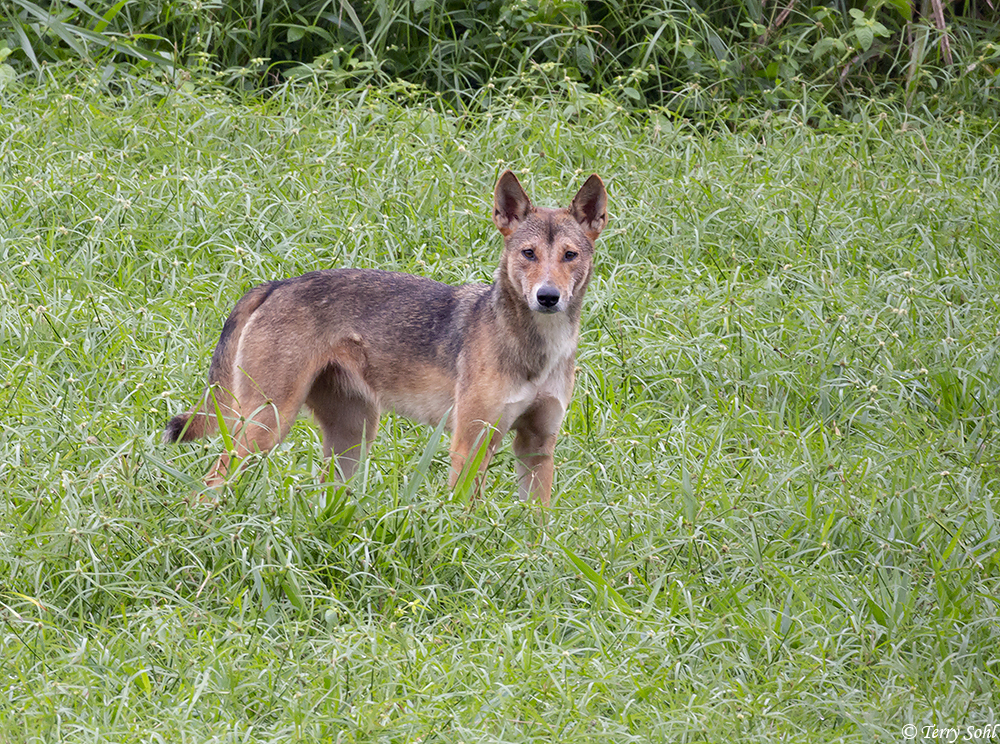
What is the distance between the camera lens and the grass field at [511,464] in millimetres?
3725

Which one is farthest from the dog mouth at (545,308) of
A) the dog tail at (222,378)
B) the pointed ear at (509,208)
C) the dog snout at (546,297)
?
the dog tail at (222,378)

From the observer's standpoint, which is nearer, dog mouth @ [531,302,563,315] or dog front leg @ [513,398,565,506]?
dog mouth @ [531,302,563,315]

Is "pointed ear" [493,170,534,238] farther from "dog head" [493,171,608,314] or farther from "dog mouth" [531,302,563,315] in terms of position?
"dog mouth" [531,302,563,315]

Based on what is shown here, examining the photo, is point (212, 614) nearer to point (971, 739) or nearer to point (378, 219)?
point (971, 739)

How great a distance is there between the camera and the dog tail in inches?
183

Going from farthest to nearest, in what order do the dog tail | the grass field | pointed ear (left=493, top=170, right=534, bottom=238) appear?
pointed ear (left=493, top=170, right=534, bottom=238), the dog tail, the grass field

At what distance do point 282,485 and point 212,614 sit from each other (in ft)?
1.91

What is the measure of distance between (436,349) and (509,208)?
701 mm

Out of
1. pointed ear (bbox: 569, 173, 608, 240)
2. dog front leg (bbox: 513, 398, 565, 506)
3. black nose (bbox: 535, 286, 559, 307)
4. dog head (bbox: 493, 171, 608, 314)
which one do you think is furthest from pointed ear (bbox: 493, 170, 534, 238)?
dog front leg (bbox: 513, 398, 565, 506)

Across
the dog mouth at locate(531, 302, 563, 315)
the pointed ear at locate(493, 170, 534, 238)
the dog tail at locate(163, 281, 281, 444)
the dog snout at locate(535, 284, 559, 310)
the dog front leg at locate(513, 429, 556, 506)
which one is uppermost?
the pointed ear at locate(493, 170, 534, 238)

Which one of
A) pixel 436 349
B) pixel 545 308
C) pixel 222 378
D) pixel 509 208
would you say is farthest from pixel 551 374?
pixel 222 378

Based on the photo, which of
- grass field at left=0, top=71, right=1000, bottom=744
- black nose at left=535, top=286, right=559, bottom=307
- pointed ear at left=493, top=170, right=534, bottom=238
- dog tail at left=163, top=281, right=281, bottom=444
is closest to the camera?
grass field at left=0, top=71, right=1000, bottom=744

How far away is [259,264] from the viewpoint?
6629 millimetres

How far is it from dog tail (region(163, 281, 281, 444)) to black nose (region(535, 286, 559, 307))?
1242 millimetres
